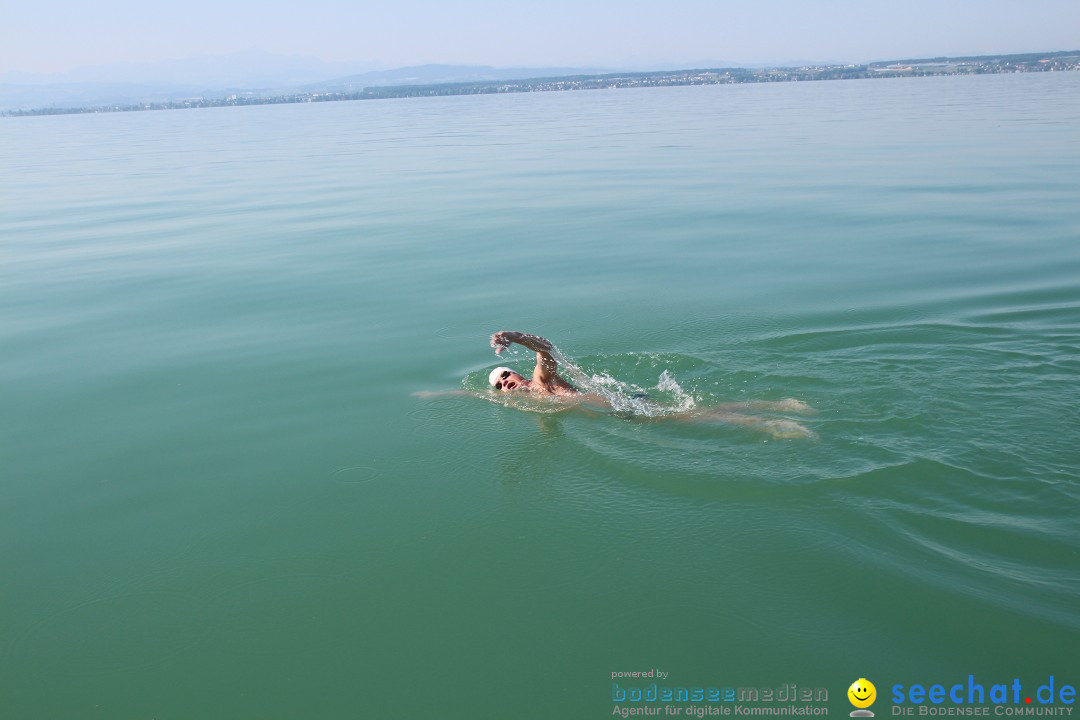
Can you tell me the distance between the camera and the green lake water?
7.32m

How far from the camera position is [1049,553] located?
26.3 feet

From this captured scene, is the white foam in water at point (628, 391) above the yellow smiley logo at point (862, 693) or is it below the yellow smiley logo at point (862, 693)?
above

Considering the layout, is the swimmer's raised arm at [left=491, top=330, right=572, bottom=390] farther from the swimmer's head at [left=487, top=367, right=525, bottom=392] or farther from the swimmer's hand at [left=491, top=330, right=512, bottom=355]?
the swimmer's head at [left=487, top=367, right=525, bottom=392]

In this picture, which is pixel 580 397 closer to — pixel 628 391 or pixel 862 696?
pixel 628 391

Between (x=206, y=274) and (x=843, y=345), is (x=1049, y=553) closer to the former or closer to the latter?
(x=843, y=345)

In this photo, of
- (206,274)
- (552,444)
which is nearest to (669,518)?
(552,444)

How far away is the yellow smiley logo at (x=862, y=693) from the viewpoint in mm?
6601

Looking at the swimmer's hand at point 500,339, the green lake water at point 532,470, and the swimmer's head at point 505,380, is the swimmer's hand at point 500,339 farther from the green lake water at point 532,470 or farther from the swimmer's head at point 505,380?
the swimmer's head at point 505,380

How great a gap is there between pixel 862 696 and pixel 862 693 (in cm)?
3

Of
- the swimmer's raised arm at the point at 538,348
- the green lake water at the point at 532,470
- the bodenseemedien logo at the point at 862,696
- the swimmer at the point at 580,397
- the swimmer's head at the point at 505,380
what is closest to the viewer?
the bodenseemedien logo at the point at 862,696

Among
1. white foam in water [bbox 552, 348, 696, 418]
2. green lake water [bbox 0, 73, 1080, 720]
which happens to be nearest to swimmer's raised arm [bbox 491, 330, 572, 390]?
white foam in water [bbox 552, 348, 696, 418]

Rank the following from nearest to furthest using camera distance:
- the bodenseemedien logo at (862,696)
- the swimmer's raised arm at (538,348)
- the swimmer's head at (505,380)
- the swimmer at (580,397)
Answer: the bodenseemedien logo at (862,696)
the swimmer's raised arm at (538,348)
the swimmer at (580,397)
the swimmer's head at (505,380)

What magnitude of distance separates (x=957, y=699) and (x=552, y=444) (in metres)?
5.80

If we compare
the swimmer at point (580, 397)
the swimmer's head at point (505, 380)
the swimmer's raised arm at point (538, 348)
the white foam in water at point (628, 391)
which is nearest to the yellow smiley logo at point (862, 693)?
the swimmer at point (580, 397)
